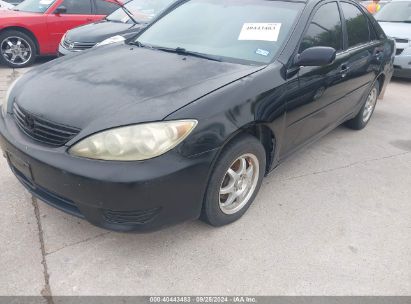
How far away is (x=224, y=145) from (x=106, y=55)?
1359 millimetres

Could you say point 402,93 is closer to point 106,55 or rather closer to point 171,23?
point 171,23

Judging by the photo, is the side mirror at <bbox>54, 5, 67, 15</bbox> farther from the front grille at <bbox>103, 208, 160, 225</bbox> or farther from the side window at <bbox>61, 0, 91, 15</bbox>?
the front grille at <bbox>103, 208, 160, 225</bbox>

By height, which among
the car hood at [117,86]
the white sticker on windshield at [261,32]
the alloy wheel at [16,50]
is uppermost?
the white sticker on windshield at [261,32]

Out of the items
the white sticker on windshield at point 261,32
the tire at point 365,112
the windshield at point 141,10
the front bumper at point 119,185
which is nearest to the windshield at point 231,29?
the white sticker on windshield at point 261,32

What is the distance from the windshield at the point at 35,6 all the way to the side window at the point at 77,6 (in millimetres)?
283

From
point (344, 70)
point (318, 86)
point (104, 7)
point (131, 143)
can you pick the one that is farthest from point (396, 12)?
point (131, 143)

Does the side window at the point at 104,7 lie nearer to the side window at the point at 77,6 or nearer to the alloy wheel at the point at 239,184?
the side window at the point at 77,6

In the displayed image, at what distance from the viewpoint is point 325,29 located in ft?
10.8

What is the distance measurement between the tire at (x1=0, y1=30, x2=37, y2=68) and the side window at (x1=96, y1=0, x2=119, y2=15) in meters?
1.51

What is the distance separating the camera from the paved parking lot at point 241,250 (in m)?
2.19

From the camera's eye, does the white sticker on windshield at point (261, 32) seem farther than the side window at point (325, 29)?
No

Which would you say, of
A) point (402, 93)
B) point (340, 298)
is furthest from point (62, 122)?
point (402, 93)

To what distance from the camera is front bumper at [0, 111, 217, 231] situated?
197 cm

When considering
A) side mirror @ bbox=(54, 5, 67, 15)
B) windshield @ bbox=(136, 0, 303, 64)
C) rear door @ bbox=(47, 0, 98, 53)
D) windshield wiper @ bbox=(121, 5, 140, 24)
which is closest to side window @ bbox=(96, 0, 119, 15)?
rear door @ bbox=(47, 0, 98, 53)
